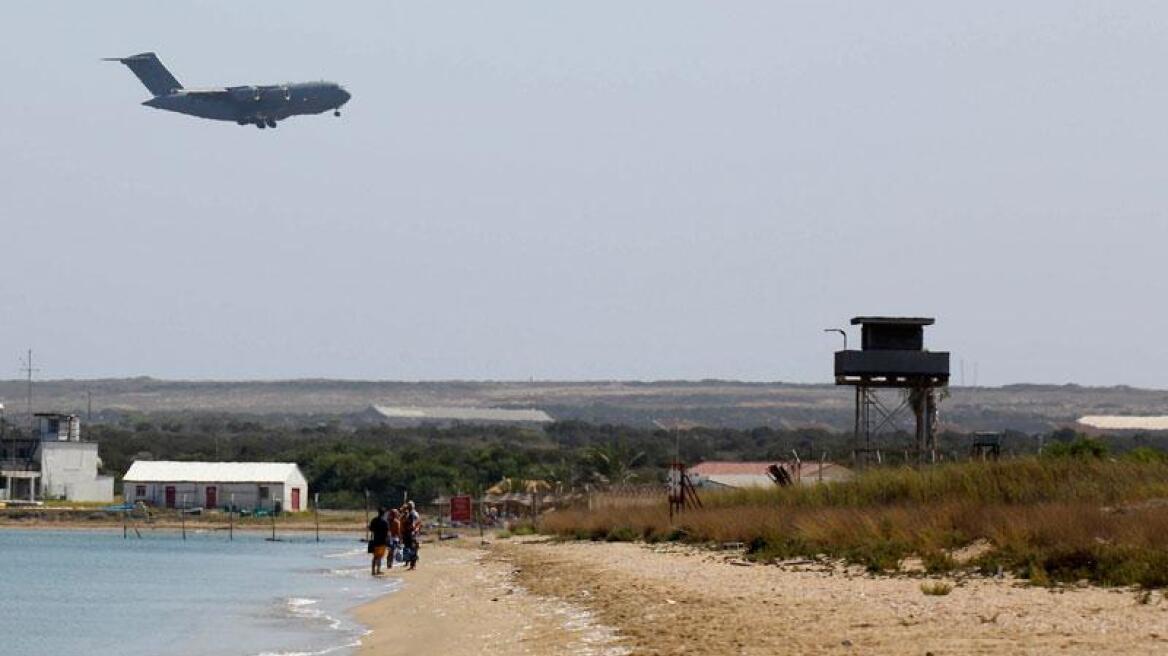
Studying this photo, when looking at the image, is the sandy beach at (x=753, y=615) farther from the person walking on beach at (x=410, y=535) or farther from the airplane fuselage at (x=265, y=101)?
the airplane fuselage at (x=265, y=101)

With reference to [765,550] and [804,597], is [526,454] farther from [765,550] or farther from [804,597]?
[804,597]

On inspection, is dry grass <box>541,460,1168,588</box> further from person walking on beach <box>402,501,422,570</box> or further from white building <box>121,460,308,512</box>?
white building <box>121,460,308,512</box>

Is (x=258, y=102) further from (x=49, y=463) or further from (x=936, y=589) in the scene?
(x=936, y=589)

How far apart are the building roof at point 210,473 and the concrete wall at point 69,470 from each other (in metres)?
3.17

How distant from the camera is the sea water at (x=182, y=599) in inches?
1100

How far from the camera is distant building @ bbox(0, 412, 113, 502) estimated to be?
11394cm

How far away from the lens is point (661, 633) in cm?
1972

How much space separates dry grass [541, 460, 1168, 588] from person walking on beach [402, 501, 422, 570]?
6.15 metres

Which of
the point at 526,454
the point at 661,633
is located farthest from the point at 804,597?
the point at 526,454

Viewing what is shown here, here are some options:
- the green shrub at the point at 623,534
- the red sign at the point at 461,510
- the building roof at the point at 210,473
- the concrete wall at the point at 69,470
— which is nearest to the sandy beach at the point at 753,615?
the green shrub at the point at 623,534

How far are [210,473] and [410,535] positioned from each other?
2732 inches

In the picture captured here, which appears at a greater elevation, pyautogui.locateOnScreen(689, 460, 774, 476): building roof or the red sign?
pyautogui.locateOnScreen(689, 460, 774, 476): building roof

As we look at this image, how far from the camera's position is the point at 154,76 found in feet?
297

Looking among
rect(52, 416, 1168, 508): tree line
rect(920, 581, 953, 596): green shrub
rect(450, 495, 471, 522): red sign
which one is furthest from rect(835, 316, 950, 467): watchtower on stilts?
rect(920, 581, 953, 596): green shrub
